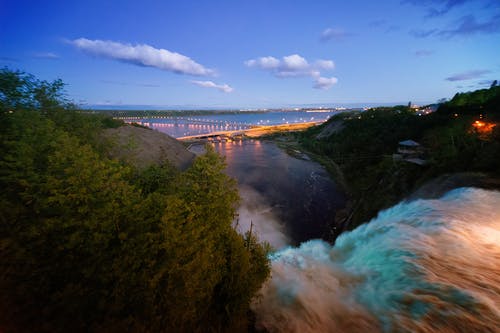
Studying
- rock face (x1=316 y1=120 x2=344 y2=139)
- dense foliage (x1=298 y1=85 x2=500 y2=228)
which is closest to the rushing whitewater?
dense foliage (x1=298 y1=85 x2=500 y2=228)

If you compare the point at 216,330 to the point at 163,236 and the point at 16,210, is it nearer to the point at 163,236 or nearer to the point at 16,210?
the point at 163,236

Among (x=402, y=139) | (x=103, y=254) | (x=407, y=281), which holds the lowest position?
(x=407, y=281)

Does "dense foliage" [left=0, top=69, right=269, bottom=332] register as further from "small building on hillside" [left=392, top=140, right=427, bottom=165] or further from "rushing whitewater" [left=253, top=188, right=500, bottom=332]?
"small building on hillside" [left=392, top=140, right=427, bottom=165]

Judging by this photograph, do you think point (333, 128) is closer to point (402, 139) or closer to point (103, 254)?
point (402, 139)

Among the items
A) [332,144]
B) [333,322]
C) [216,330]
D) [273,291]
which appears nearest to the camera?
[216,330]

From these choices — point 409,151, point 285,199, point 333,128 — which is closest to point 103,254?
point 285,199

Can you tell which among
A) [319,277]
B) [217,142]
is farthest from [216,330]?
[217,142]

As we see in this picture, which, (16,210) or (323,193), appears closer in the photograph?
(16,210)
